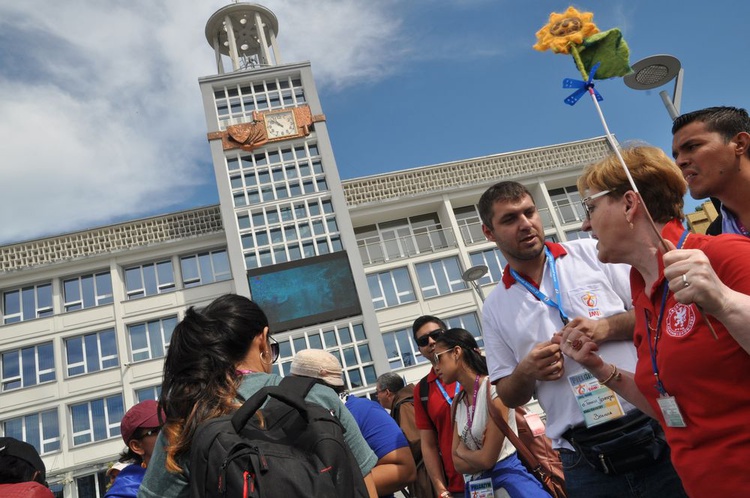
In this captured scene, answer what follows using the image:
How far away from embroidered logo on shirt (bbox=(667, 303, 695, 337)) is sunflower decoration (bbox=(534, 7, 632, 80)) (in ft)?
3.72

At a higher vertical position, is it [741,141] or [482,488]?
[741,141]

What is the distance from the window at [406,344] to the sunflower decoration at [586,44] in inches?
946

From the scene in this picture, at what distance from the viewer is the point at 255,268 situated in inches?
1007

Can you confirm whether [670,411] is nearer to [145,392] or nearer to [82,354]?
[145,392]

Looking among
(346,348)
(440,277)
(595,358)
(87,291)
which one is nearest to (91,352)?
(87,291)

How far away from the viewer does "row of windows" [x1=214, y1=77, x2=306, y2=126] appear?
28.9 metres

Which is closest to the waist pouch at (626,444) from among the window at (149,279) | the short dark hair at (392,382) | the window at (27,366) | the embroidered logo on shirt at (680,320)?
the embroidered logo on shirt at (680,320)

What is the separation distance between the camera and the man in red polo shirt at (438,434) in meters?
3.91

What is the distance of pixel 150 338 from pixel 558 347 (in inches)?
1065

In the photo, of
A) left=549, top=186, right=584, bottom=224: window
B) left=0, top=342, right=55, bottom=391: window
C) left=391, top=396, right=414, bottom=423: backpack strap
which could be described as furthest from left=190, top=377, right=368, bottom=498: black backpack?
left=549, top=186, right=584, bottom=224: window

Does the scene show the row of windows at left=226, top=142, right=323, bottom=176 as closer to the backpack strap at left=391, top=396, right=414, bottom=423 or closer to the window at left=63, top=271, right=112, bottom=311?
the window at left=63, top=271, right=112, bottom=311

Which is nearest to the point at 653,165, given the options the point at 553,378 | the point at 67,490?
the point at 553,378

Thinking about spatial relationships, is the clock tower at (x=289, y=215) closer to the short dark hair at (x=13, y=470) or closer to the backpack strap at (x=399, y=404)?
the backpack strap at (x=399, y=404)

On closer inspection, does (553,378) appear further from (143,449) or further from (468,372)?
(143,449)
